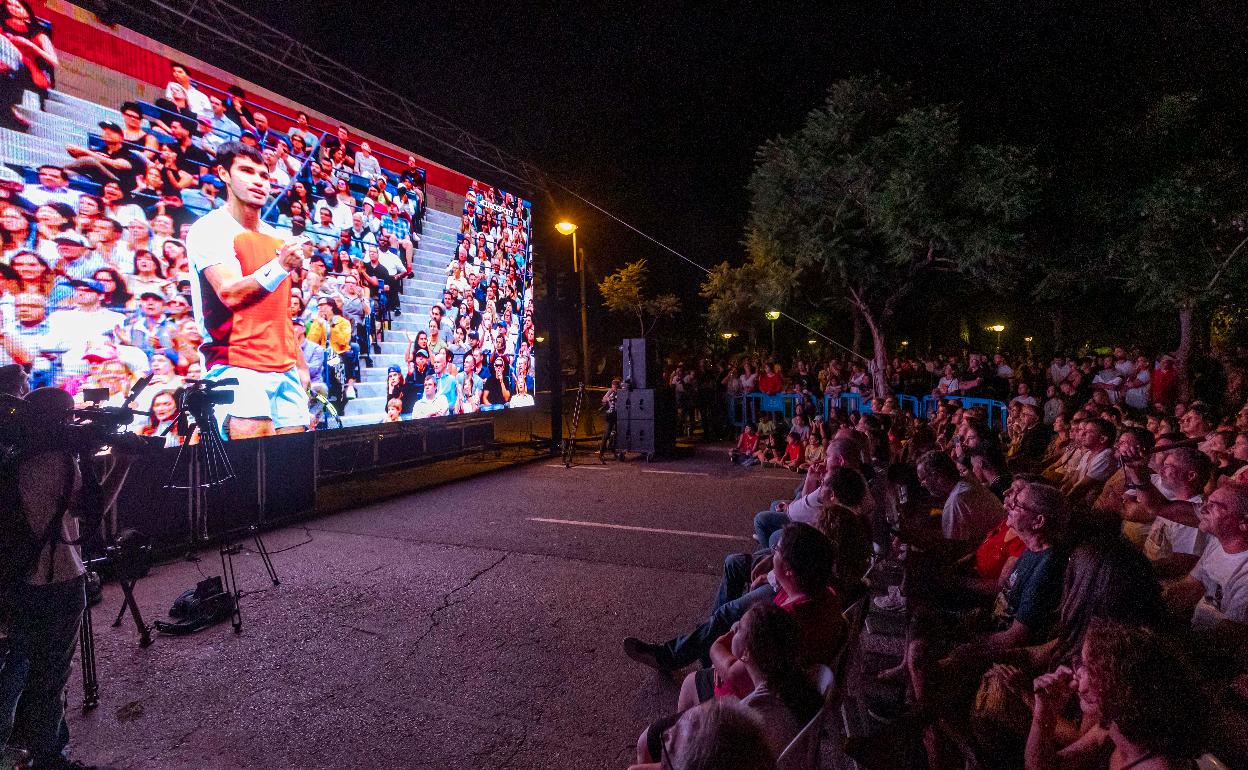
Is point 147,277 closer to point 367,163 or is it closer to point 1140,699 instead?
point 367,163

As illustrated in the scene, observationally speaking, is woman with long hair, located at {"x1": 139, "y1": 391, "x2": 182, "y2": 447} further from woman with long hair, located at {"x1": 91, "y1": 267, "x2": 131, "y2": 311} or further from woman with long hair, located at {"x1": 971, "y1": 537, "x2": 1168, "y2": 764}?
woman with long hair, located at {"x1": 971, "y1": 537, "x2": 1168, "y2": 764}

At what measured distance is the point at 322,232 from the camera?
7145 mm

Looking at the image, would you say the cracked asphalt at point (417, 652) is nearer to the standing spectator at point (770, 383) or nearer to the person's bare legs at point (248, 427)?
the person's bare legs at point (248, 427)

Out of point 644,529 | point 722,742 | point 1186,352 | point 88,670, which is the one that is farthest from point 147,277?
point 1186,352

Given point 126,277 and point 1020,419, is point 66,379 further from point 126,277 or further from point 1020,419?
point 1020,419

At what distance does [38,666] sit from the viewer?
259cm

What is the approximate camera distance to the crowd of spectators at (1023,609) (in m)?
1.65

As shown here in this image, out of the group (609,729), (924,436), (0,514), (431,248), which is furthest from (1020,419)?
→ (0,514)

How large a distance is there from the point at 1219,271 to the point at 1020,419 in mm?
6109

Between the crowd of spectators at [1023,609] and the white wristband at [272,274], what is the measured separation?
5621 millimetres

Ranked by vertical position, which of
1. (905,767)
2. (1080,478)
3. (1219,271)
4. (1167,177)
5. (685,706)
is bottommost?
(905,767)

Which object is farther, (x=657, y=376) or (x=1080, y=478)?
(x=657, y=376)

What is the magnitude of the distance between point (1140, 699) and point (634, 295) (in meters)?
22.8

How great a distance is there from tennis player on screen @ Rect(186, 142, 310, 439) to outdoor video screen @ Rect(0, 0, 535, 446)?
0.02 metres
